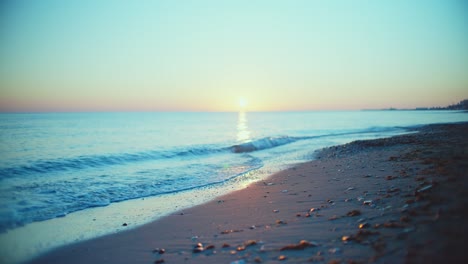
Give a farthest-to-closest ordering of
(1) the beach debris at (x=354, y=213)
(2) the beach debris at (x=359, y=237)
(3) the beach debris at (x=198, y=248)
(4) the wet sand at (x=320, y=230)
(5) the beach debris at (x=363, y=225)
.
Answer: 1. (1) the beach debris at (x=354, y=213)
2. (3) the beach debris at (x=198, y=248)
3. (5) the beach debris at (x=363, y=225)
4. (2) the beach debris at (x=359, y=237)
5. (4) the wet sand at (x=320, y=230)

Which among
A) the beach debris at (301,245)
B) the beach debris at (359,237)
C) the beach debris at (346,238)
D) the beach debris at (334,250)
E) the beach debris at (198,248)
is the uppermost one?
the beach debris at (359,237)

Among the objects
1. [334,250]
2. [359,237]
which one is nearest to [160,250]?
[334,250]

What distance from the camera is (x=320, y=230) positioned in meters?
4.83

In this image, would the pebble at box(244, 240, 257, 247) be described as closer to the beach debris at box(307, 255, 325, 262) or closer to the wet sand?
the wet sand

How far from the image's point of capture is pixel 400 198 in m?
5.55

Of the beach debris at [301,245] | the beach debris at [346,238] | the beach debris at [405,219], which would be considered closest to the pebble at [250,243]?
the beach debris at [301,245]

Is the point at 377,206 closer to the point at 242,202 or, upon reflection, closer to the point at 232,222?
the point at 232,222

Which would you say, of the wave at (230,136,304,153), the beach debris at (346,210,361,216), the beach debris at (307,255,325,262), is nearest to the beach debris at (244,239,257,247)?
the beach debris at (307,255,325,262)

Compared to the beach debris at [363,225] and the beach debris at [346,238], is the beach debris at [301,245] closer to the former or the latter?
the beach debris at [346,238]

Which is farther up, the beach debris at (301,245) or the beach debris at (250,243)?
the beach debris at (301,245)

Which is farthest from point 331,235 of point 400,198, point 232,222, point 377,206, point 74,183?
point 74,183

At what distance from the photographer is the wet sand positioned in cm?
354

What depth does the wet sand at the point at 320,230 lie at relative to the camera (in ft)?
11.6

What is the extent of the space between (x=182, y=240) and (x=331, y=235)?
2.97 m
